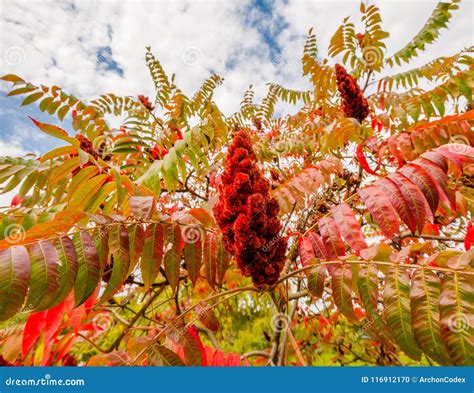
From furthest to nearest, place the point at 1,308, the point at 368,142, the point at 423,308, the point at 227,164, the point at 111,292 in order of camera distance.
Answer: the point at 368,142, the point at 227,164, the point at 111,292, the point at 423,308, the point at 1,308

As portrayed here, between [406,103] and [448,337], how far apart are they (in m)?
2.28

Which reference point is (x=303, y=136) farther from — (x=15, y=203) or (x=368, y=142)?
(x=15, y=203)

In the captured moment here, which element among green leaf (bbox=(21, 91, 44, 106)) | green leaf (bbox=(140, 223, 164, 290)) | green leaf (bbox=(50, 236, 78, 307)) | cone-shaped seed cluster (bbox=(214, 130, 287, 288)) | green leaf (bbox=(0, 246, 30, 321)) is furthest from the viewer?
green leaf (bbox=(21, 91, 44, 106))

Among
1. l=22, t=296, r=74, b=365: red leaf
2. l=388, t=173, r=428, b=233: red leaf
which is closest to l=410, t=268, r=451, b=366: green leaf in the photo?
l=388, t=173, r=428, b=233: red leaf

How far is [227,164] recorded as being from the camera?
1.46 m

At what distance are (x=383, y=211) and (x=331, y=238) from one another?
266 mm

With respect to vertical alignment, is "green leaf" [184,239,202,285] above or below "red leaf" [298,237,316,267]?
above

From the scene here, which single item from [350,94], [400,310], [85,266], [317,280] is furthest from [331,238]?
[350,94]

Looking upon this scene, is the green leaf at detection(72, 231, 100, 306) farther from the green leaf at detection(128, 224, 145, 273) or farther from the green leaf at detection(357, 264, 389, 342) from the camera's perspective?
the green leaf at detection(357, 264, 389, 342)

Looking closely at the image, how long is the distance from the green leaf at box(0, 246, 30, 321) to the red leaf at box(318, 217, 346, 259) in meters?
1.23

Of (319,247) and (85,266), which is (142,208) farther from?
(319,247)

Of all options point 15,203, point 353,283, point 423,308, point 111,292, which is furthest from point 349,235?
point 15,203

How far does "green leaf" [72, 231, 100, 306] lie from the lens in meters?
1.07

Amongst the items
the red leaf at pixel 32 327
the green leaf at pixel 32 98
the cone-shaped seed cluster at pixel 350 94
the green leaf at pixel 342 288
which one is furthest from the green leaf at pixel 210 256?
the cone-shaped seed cluster at pixel 350 94
